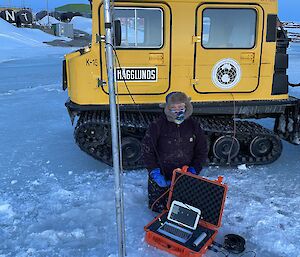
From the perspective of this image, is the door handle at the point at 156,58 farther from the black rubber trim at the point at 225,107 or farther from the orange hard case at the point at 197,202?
the orange hard case at the point at 197,202

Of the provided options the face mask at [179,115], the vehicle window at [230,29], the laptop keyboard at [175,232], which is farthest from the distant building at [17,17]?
the laptop keyboard at [175,232]

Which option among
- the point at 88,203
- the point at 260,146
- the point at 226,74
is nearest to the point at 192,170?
the point at 88,203

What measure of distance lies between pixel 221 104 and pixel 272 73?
942 mm

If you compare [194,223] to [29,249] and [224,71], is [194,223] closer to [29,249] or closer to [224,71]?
[29,249]

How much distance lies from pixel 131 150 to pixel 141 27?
6.07 feet

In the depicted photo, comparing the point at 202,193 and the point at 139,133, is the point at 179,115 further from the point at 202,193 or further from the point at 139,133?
the point at 139,133

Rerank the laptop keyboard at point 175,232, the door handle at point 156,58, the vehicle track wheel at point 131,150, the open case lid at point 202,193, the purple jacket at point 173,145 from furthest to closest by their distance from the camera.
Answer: the vehicle track wheel at point 131,150
the door handle at point 156,58
the purple jacket at point 173,145
the open case lid at point 202,193
the laptop keyboard at point 175,232

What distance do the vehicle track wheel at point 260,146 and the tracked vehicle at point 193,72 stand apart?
2 centimetres

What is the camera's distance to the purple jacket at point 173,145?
427 centimetres

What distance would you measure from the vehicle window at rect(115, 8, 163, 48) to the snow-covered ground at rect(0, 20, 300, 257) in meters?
1.98

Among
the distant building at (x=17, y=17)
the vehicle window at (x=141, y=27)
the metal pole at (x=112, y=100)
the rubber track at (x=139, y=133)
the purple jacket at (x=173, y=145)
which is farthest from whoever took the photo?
the distant building at (x=17, y=17)

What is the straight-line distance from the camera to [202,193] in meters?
4.10

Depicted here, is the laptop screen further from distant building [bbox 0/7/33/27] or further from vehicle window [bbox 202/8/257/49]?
distant building [bbox 0/7/33/27]

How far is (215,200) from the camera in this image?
13.3ft
